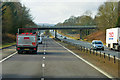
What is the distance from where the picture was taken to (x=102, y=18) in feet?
204

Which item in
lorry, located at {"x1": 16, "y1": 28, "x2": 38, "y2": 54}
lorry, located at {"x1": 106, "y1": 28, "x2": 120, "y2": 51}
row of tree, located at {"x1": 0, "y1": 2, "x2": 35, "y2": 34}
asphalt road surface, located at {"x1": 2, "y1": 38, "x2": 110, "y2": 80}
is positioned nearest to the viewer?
asphalt road surface, located at {"x1": 2, "y1": 38, "x2": 110, "y2": 80}

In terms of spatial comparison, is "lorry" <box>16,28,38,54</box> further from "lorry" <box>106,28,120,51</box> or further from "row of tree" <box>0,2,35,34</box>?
"row of tree" <box>0,2,35,34</box>

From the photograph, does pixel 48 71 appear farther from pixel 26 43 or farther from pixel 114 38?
pixel 114 38

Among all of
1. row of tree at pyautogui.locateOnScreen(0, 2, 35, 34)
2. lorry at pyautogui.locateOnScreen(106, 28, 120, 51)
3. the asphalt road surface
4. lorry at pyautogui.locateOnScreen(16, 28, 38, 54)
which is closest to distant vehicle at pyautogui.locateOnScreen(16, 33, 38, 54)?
lorry at pyautogui.locateOnScreen(16, 28, 38, 54)

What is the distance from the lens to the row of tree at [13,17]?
2284 inches

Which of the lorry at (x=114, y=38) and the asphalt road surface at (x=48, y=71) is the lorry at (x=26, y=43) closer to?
the asphalt road surface at (x=48, y=71)

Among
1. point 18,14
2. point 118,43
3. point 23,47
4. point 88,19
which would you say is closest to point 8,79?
point 23,47

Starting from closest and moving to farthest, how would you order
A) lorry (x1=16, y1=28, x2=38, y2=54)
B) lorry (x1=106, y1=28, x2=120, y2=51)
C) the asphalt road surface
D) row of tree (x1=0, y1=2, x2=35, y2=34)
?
1. the asphalt road surface
2. lorry (x1=16, y1=28, x2=38, y2=54)
3. lorry (x1=106, y1=28, x2=120, y2=51)
4. row of tree (x1=0, y1=2, x2=35, y2=34)

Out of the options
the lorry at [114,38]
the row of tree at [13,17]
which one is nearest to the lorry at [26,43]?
the lorry at [114,38]

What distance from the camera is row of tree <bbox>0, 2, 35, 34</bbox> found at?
58.0 m

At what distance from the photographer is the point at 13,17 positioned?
2598 inches

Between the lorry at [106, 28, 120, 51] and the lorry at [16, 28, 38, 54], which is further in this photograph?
the lorry at [106, 28, 120, 51]

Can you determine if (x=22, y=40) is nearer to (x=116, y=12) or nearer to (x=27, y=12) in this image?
(x=116, y=12)

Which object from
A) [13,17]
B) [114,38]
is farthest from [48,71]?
[13,17]
